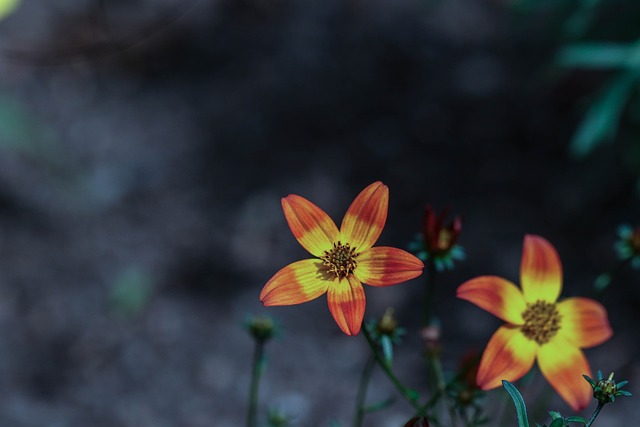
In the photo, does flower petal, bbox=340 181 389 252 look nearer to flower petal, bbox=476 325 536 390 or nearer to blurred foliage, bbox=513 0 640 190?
flower petal, bbox=476 325 536 390

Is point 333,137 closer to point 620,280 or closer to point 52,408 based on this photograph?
point 620,280

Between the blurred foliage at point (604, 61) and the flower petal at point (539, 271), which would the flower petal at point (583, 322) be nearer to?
the flower petal at point (539, 271)

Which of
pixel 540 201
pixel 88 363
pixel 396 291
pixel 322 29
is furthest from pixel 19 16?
pixel 540 201

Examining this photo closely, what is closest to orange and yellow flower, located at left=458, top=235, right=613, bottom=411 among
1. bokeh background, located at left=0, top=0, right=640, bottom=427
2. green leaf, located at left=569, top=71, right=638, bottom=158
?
bokeh background, located at left=0, top=0, right=640, bottom=427

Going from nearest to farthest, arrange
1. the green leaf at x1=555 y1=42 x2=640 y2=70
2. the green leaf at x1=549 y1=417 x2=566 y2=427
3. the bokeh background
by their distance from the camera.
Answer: the green leaf at x1=549 y1=417 x2=566 y2=427 < the green leaf at x1=555 y1=42 x2=640 y2=70 < the bokeh background

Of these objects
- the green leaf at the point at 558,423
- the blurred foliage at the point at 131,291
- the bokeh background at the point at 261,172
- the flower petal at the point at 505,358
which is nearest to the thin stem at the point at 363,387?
the flower petal at the point at 505,358

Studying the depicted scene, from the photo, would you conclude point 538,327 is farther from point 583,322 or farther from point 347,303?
point 347,303

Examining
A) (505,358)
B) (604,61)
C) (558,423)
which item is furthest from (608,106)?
(558,423)
